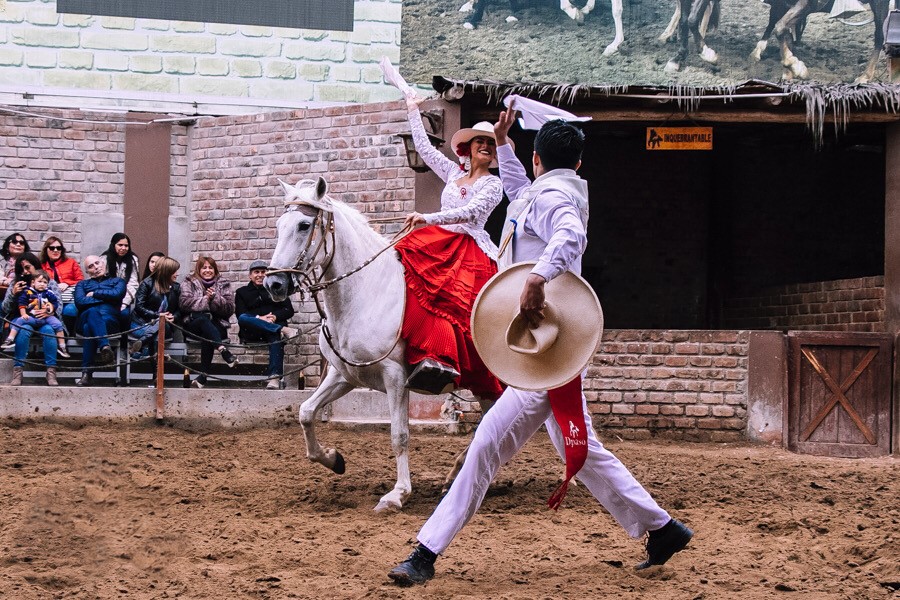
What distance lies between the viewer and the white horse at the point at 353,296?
680 centimetres

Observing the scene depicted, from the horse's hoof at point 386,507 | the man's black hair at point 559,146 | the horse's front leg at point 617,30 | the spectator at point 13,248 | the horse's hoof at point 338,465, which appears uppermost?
the horse's front leg at point 617,30

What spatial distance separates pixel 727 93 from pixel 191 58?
23.3ft

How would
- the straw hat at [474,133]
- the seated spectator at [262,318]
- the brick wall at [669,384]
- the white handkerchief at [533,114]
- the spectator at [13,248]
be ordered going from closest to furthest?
1. the white handkerchief at [533,114]
2. the straw hat at [474,133]
3. the brick wall at [669,384]
4. the seated spectator at [262,318]
5. the spectator at [13,248]

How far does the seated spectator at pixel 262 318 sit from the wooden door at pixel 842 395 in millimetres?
4980

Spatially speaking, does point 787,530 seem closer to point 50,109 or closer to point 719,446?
point 719,446

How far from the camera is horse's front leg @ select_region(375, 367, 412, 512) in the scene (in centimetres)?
680

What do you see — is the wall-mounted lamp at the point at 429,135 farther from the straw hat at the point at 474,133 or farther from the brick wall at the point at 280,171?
the straw hat at the point at 474,133

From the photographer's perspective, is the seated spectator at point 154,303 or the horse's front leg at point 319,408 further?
the seated spectator at point 154,303

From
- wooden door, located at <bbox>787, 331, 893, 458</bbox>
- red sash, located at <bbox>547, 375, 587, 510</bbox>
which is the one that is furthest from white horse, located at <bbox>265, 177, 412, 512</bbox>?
wooden door, located at <bbox>787, 331, 893, 458</bbox>

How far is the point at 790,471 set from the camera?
26.9ft

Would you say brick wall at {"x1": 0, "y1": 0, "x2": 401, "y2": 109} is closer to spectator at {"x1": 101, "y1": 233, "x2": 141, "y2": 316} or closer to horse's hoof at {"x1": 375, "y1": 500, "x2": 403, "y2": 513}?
spectator at {"x1": 101, "y1": 233, "x2": 141, "y2": 316}

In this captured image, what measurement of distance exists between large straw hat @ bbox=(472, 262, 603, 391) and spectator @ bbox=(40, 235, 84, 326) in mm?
7786

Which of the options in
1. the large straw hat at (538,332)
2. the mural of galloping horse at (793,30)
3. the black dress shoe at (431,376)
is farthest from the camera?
the mural of galloping horse at (793,30)

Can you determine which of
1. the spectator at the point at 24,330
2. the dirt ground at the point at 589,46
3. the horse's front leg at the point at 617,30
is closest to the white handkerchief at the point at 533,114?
the spectator at the point at 24,330
